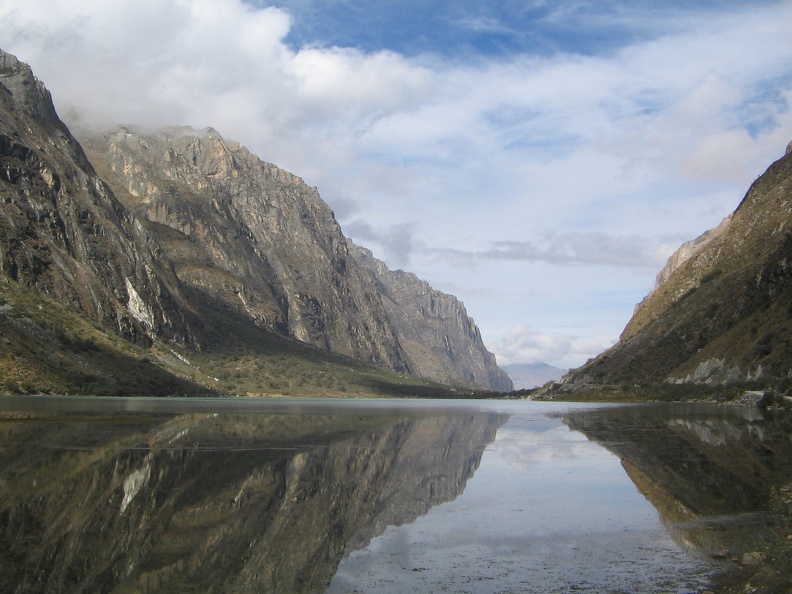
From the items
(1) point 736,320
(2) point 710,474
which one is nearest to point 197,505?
(2) point 710,474

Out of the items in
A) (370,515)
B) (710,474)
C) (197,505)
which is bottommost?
(370,515)

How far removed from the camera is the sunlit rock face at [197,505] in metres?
18.1

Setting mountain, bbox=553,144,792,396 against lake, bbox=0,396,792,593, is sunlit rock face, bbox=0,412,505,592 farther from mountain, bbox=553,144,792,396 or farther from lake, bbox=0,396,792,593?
mountain, bbox=553,144,792,396

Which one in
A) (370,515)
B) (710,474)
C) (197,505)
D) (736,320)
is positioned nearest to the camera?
(197,505)

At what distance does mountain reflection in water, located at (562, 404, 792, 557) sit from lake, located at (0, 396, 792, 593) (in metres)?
0.14

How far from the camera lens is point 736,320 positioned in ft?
489

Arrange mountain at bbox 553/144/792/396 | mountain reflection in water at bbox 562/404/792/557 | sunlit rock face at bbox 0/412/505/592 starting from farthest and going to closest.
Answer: mountain at bbox 553/144/792/396 → mountain reflection in water at bbox 562/404/792/557 → sunlit rock face at bbox 0/412/505/592

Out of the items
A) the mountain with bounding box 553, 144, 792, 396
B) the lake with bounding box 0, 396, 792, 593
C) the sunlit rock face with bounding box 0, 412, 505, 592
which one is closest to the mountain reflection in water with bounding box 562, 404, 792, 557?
the lake with bounding box 0, 396, 792, 593

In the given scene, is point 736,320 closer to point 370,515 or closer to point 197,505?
point 370,515

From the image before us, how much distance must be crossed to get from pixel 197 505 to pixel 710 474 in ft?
76.1

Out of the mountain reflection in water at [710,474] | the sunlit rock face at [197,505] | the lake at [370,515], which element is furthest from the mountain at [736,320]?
the sunlit rock face at [197,505]

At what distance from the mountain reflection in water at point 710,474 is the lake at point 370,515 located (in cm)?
14

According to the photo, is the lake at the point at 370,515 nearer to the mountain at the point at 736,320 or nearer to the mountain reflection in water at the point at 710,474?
the mountain reflection in water at the point at 710,474

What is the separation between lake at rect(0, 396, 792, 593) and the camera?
18.2 meters
